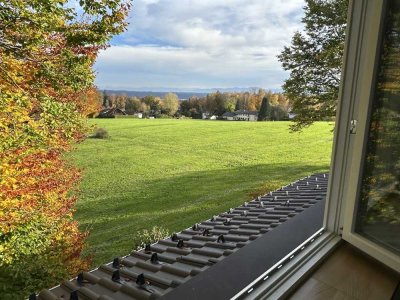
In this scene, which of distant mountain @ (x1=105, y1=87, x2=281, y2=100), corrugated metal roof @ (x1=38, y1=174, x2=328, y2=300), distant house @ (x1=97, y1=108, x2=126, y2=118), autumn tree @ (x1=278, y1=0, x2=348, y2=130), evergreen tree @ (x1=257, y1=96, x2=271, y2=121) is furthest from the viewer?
distant mountain @ (x1=105, y1=87, x2=281, y2=100)

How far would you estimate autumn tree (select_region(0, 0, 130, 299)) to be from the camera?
3.05 m

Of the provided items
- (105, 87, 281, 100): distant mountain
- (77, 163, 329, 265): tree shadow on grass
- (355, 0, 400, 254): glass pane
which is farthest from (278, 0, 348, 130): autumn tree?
(105, 87, 281, 100): distant mountain

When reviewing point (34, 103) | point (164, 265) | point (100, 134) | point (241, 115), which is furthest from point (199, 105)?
point (164, 265)

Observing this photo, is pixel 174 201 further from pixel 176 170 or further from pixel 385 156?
pixel 385 156

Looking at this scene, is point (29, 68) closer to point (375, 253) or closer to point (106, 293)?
point (106, 293)

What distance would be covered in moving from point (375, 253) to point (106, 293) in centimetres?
117

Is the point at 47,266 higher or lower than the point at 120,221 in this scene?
higher

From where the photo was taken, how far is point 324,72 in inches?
287

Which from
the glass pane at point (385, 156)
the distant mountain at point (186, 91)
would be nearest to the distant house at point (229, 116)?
the distant mountain at point (186, 91)

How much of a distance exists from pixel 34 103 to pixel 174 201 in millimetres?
8119

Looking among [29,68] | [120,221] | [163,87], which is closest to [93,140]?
[163,87]

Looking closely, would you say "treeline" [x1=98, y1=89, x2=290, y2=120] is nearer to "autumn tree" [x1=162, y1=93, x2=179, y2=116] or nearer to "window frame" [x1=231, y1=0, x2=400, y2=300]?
"autumn tree" [x1=162, y1=93, x2=179, y2=116]

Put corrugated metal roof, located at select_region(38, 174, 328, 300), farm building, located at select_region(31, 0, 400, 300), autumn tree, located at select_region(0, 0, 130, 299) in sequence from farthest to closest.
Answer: autumn tree, located at select_region(0, 0, 130, 299) < corrugated metal roof, located at select_region(38, 174, 328, 300) < farm building, located at select_region(31, 0, 400, 300)

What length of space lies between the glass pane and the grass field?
6.56 metres
